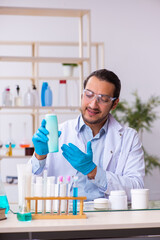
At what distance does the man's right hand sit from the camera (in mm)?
1767

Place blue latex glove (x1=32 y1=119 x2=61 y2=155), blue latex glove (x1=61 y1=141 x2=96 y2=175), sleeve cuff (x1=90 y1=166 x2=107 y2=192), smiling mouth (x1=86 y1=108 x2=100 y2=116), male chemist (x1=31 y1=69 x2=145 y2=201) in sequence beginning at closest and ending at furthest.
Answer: blue latex glove (x1=32 y1=119 x2=61 y2=155) → blue latex glove (x1=61 y1=141 x2=96 y2=175) → sleeve cuff (x1=90 y1=166 x2=107 y2=192) → male chemist (x1=31 y1=69 x2=145 y2=201) → smiling mouth (x1=86 y1=108 x2=100 y2=116)

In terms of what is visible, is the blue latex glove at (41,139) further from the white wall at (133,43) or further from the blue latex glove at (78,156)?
the white wall at (133,43)

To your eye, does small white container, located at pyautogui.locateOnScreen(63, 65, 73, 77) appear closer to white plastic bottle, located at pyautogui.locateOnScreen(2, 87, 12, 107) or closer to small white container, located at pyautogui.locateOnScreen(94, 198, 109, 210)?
white plastic bottle, located at pyautogui.locateOnScreen(2, 87, 12, 107)

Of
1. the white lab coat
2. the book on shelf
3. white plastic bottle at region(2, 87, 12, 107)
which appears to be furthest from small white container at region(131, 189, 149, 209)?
white plastic bottle at region(2, 87, 12, 107)

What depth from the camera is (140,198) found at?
5.87 feet

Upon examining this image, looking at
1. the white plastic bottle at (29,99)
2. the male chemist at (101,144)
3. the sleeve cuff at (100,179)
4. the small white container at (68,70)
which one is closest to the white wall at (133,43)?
the small white container at (68,70)

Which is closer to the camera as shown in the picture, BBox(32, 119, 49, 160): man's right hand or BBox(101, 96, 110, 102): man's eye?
BBox(32, 119, 49, 160): man's right hand

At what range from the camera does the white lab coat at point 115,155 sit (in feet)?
7.42

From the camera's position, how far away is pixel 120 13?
6449 mm

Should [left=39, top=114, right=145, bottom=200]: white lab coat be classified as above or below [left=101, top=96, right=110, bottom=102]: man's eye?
below

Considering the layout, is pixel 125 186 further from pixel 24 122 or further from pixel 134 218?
pixel 24 122

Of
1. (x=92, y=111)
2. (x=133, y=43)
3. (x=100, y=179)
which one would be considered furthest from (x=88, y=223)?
(x=133, y=43)

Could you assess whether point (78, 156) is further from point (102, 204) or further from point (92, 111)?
point (92, 111)

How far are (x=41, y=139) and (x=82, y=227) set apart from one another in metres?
0.51
